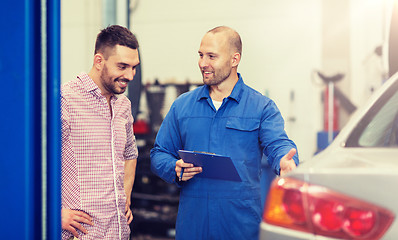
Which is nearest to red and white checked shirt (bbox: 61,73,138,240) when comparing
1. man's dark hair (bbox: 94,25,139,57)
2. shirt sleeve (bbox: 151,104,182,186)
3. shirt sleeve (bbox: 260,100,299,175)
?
man's dark hair (bbox: 94,25,139,57)

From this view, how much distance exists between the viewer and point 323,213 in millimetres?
1145

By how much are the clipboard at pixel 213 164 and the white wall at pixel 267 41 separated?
157 inches

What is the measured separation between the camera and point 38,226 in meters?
1.53

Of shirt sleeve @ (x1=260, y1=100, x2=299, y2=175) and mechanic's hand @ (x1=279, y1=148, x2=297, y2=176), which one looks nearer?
mechanic's hand @ (x1=279, y1=148, x2=297, y2=176)

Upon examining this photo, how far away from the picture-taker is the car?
1.09 m

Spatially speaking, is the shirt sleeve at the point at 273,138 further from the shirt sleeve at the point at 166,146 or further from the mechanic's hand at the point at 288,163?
the shirt sleeve at the point at 166,146

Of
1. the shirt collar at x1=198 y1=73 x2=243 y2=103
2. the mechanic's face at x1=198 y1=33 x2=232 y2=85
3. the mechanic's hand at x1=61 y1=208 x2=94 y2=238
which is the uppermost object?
the mechanic's face at x1=198 y1=33 x2=232 y2=85

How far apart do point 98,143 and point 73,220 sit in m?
0.35

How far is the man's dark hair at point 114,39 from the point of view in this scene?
226 centimetres

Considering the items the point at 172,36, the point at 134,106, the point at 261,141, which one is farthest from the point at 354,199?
the point at 172,36

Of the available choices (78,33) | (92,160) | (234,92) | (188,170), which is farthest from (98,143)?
(78,33)

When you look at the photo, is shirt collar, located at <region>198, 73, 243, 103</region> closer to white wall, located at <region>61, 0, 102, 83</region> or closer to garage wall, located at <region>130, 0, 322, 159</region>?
garage wall, located at <region>130, 0, 322, 159</region>

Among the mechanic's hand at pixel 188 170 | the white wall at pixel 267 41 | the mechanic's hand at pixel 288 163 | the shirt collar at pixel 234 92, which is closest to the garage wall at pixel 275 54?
the white wall at pixel 267 41
